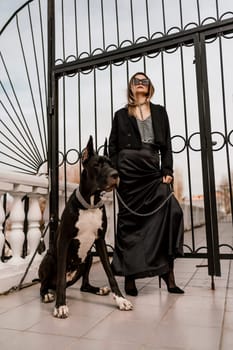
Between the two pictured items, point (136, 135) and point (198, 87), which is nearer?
point (136, 135)

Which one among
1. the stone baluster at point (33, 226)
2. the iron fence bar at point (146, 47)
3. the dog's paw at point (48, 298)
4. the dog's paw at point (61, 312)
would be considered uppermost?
the iron fence bar at point (146, 47)

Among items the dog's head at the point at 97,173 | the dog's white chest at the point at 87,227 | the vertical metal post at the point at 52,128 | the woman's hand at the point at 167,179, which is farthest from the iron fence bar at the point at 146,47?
the dog's white chest at the point at 87,227

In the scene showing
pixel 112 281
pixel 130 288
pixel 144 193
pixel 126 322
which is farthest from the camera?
pixel 144 193

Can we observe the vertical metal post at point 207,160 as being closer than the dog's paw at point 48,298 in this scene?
No

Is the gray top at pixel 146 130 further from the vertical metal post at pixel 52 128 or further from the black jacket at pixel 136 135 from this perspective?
the vertical metal post at pixel 52 128

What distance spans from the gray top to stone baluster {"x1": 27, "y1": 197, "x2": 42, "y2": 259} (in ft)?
4.04

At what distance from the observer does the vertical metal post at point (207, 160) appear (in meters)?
2.42

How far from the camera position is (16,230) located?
8.83 feet

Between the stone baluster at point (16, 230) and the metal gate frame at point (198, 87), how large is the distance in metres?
0.28

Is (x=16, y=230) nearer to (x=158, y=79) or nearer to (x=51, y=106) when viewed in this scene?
(x=51, y=106)

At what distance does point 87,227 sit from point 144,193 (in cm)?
59

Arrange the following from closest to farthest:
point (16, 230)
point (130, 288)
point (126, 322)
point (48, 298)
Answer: point (126, 322)
point (48, 298)
point (130, 288)
point (16, 230)

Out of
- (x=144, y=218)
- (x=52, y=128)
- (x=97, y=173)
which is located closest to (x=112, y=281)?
(x=144, y=218)

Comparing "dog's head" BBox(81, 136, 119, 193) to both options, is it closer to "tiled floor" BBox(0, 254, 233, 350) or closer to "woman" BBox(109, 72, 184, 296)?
"woman" BBox(109, 72, 184, 296)
